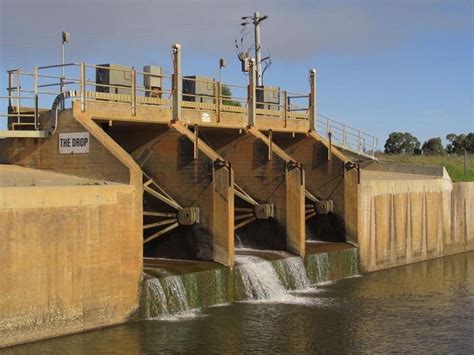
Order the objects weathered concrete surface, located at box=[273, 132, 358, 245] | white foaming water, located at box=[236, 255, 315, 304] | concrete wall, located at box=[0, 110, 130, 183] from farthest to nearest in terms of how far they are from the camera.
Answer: weathered concrete surface, located at box=[273, 132, 358, 245]
white foaming water, located at box=[236, 255, 315, 304]
concrete wall, located at box=[0, 110, 130, 183]

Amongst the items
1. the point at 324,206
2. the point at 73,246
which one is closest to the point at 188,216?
the point at 73,246

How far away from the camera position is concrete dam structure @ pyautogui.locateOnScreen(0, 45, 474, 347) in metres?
16.1

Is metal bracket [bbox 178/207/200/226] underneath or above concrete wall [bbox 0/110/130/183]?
underneath

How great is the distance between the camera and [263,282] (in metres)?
22.0

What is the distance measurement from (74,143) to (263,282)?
7.10 metres

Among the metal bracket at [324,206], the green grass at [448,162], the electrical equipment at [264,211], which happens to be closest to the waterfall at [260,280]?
the electrical equipment at [264,211]

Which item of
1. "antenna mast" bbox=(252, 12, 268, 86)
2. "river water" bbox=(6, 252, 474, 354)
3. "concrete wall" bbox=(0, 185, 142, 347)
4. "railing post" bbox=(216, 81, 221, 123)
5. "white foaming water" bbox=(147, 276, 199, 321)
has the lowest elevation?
"river water" bbox=(6, 252, 474, 354)

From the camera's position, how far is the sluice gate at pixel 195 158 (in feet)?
68.0

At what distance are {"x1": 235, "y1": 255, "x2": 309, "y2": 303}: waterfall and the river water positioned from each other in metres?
0.39

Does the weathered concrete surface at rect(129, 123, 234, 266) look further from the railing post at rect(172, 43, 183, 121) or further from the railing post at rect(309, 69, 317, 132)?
the railing post at rect(309, 69, 317, 132)

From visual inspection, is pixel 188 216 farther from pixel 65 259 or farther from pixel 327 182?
pixel 327 182

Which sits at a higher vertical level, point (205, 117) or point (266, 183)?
point (205, 117)

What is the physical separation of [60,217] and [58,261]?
100 cm

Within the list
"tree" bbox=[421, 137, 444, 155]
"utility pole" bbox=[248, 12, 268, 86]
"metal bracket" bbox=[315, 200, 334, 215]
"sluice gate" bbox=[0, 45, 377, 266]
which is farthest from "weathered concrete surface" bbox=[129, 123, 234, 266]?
"tree" bbox=[421, 137, 444, 155]
